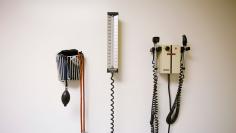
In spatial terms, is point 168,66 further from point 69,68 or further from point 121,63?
point 69,68

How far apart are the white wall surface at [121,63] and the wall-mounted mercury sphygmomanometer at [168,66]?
47 millimetres

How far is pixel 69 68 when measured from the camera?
5.26 feet

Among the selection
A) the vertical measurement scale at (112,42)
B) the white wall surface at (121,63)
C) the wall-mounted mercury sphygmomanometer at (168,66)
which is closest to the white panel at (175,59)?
the wall-mounted mercury sphygmomanometer at (168,66)

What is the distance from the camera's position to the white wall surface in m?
1.67

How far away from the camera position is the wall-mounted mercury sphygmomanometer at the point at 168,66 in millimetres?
1665

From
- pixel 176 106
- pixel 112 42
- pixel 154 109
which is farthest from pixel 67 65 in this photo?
pixel 176 106

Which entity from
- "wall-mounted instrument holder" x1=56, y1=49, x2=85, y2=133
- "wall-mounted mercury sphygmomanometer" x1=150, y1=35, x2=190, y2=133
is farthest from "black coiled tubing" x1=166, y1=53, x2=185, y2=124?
"wall-mounted instrument holder" x1=56, y1=49, x2=85, y2=133

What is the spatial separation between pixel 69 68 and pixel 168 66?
0.72m

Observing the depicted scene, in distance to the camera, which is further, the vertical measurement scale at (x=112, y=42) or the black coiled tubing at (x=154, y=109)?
the black coiled tubing at (x=154, y=109)

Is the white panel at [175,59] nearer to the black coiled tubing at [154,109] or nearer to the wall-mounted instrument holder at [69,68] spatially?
the black coiled tubing at [154,109]

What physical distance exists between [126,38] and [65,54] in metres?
0.47
